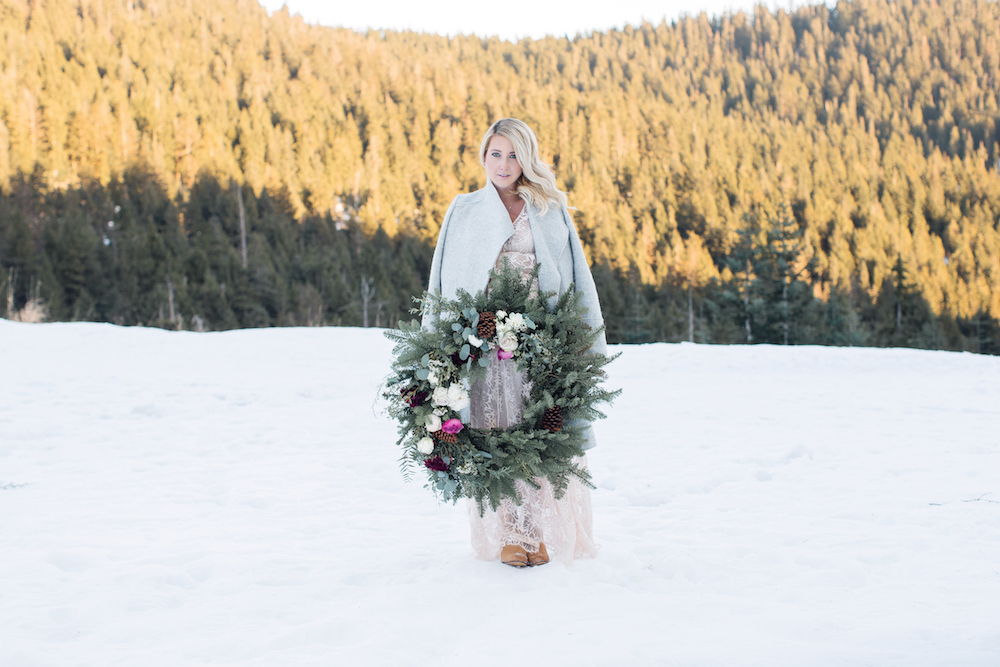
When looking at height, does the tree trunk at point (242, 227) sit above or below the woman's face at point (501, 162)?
above

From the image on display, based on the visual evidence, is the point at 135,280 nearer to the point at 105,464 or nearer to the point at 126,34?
Answer: the point at 105,464

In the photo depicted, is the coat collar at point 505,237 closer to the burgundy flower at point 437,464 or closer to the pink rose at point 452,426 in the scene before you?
the pink rose at point 452,426

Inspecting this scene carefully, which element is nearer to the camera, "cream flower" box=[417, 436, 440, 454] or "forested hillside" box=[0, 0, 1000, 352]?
"cream flower" box=[417, 436, 440, 454]

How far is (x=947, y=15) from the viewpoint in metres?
119

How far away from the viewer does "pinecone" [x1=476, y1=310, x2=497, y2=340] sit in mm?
2988

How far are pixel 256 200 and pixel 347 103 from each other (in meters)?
26.1

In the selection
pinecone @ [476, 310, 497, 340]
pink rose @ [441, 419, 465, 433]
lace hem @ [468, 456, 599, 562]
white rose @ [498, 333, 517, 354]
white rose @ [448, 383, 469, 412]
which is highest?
pinecone @ [476, 310, 497, 340]

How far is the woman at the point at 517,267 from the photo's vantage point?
319cm

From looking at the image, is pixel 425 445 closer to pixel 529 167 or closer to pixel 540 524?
pixel 540 524

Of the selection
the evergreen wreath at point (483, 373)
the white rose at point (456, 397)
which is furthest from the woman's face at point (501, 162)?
the white rose at point (456, 397)

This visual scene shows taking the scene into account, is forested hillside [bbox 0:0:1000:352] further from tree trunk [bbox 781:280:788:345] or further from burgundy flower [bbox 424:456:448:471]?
burgundy flower [bbox 424:456:448:471]

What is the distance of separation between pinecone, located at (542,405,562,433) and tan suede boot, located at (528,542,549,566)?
2.03 ft

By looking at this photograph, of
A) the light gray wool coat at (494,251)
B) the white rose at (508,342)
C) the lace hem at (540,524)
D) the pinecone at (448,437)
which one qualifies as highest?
the light gray wool coat at (494,251)

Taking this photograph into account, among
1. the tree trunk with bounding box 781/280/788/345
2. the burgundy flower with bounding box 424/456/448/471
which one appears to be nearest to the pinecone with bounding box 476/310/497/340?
the burgundy flower with bounding box 424/456/448/471
